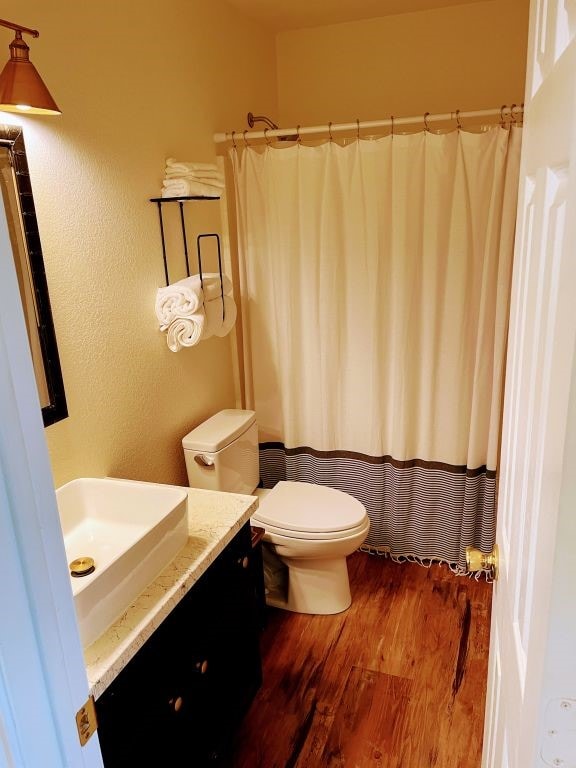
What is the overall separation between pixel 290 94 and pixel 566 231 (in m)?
2.85

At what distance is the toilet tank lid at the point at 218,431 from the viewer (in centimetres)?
218

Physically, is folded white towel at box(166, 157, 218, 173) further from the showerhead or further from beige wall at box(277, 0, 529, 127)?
beige wall at box(277, 0, 529, 127)

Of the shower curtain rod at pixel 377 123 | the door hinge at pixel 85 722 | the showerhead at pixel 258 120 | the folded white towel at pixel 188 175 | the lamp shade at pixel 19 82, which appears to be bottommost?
the door hinge at pixel 85 722

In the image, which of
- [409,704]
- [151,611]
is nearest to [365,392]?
[409,704]

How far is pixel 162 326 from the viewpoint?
6.79ft

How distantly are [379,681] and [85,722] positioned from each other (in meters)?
1.58

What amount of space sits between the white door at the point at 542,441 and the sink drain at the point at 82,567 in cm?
90

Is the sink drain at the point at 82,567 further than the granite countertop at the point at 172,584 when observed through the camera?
Yes

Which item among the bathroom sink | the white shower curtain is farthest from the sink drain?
the white shower curtain

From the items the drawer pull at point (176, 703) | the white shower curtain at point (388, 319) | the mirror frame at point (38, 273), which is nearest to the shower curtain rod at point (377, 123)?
the white shower curtain at point (388, 319)

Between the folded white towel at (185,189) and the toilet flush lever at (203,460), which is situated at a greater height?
the folded white towel at (185,189)

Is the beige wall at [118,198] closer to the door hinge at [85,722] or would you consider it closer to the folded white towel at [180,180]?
A: the folded white towel at [180,180]

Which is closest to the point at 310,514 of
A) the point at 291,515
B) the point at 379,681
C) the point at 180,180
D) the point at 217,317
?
the point at 291,515

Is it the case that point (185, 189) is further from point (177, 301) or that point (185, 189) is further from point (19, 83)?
point (19, 83)
